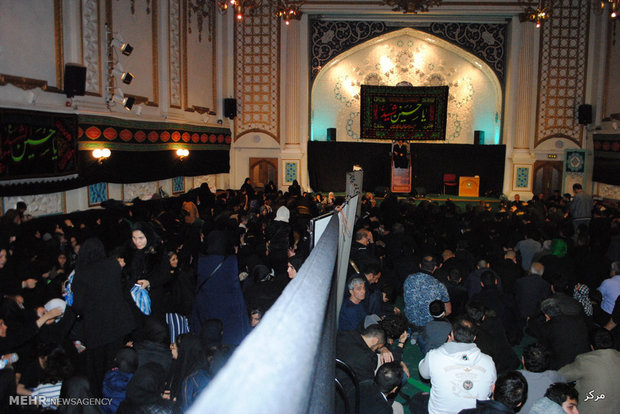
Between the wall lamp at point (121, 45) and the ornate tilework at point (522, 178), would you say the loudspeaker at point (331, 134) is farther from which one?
the wall lamp at point (121, 45)

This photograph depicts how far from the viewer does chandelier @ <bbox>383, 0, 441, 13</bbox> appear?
1362 centimetres

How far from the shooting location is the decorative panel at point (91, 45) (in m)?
8.52

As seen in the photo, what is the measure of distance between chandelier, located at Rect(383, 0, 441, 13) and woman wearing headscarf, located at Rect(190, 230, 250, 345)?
38.2 ft

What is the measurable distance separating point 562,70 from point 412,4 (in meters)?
5.00

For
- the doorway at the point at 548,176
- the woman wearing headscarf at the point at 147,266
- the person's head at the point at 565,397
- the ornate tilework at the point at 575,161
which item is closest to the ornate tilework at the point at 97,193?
the woman wearing headscarf at the point at 147,266

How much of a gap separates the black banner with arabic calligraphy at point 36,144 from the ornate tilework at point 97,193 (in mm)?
986

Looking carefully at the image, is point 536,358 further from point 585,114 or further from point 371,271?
point 585,114

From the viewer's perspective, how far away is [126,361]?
3.09 meters

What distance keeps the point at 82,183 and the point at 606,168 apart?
12908 millimetres

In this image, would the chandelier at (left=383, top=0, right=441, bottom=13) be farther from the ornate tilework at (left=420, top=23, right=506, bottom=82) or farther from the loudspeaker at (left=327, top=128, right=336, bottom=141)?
the loudspeaker at (left=327, top=128, right=336, bottom=141)

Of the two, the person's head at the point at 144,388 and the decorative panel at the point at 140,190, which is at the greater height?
the decorative panel at the point at 140,190

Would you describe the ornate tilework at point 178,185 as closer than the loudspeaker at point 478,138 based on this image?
Yes

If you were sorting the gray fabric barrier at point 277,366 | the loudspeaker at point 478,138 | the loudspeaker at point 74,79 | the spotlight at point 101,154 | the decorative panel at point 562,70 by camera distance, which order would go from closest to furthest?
1. the gray fabric barrier at point 277,366
2. the loudspeaker at point 74,79
3. the spotlight at point 101,154
4. the decorative panel at point 562,70
5. the loudspeaker at point 478,138

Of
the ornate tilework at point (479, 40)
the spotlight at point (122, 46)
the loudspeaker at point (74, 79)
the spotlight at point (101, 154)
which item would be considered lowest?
the spotlight at point (101, 154)
